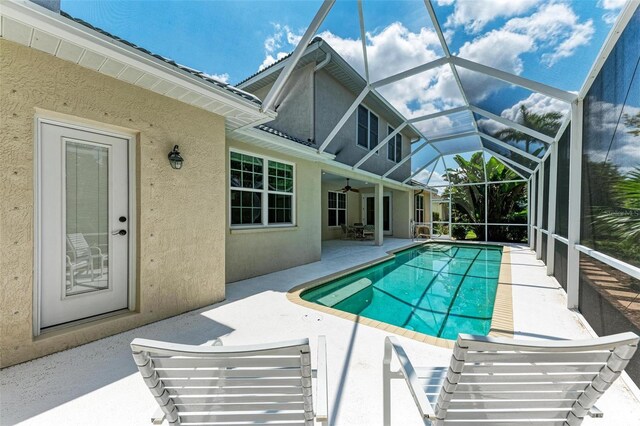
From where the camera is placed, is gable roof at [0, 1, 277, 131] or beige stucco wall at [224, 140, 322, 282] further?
beige stucco wall at [224, 140, 322, 282]

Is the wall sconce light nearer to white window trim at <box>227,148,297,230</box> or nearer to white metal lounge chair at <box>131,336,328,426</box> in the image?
white window trim at <box>227,148,297,230</box>

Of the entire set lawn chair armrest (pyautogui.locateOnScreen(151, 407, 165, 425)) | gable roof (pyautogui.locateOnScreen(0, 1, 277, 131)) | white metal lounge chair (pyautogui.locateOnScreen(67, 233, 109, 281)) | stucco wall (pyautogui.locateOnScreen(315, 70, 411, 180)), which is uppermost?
stucco wall (pyautogui.locateOnScreen(315, 70, 411, 180))

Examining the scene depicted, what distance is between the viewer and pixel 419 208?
66.9 ft

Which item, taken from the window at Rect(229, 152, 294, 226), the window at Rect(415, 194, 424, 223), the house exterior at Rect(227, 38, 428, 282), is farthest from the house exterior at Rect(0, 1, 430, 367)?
the window at Rect(415, 194, 424, 223)

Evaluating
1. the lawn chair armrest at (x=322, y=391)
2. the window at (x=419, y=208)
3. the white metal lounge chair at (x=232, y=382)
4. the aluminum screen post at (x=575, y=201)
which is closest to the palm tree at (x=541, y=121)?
the aluminum screen post at (x=575, y=201)

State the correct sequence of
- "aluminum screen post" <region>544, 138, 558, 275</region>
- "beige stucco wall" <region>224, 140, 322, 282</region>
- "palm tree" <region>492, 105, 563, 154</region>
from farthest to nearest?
"beige stucco wall" <region>224, 140, 322, 282</region> → "aluminum screen post" <region>544, 138, 558, 275</region> → "palm tree" <region>492, 105, 563, 154</region>

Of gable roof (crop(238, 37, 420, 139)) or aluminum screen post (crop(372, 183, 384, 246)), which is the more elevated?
gable roof (crop(238, 37, 420, 139))

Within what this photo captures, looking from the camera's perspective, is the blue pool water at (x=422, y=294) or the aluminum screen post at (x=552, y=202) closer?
the blue pool water at (x=422, y=294)

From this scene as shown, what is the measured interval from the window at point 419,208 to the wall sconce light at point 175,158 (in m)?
17.8

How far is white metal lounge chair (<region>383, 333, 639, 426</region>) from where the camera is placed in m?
1.29

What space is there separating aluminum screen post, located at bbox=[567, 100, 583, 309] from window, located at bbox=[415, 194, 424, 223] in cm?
1519

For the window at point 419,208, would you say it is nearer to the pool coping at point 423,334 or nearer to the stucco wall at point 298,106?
the pool coping at point 423,334

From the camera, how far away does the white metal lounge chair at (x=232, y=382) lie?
1297 mm

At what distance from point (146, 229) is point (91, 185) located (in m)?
0.91
